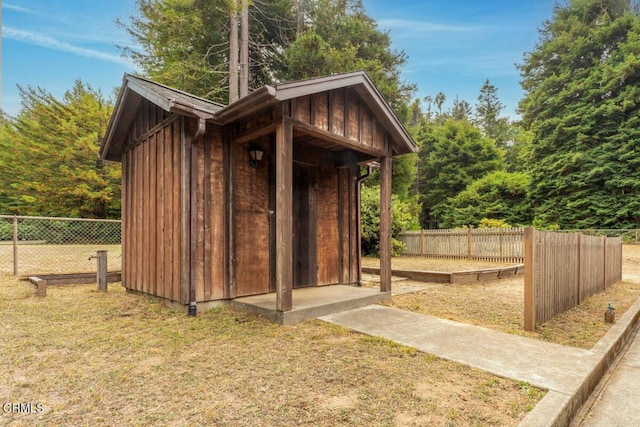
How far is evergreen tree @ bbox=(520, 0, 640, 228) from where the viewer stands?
65.2ft

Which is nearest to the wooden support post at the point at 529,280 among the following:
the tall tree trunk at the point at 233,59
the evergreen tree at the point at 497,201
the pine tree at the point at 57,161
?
the tall tree trunk at the point at 233,59

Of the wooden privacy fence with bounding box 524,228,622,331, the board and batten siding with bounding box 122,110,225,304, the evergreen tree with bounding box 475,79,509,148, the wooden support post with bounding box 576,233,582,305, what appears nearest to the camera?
the wooden privacy fence with bounding box 524,228,622,331

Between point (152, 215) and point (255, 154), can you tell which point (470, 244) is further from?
point (152, 215)

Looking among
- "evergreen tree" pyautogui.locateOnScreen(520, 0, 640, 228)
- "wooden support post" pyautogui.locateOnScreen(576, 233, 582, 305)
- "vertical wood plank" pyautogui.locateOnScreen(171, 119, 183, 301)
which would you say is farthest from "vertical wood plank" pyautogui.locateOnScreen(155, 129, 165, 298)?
"evergreen tree" pyautogui.locateOnScreen(520, 0, 640, 228)

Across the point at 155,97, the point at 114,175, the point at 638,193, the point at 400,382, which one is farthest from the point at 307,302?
the point at 638,193

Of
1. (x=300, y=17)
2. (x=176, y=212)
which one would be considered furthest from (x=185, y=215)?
(x=300, y=17)

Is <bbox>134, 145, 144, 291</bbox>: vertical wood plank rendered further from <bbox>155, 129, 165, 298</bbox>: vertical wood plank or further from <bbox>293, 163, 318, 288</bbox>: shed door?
<bbox>293, 163, 318, 288</bbox>: shed door

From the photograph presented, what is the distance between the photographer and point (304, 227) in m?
6.36

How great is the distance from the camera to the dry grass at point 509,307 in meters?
4.05

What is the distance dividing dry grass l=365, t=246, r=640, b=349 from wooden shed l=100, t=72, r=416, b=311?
1149 mm

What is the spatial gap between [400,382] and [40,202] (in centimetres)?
2229

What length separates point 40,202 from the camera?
17969 mm

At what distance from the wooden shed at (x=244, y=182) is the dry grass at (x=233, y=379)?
93 centimetres

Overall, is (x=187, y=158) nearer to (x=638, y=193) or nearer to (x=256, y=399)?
(x=256, y=399)
